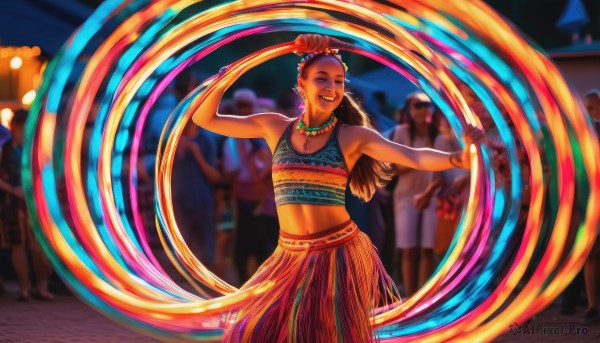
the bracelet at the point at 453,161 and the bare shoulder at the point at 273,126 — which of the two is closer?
the bracelet at the point at 453,161

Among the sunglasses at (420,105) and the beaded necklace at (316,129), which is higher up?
the sunglasses at (420,105)

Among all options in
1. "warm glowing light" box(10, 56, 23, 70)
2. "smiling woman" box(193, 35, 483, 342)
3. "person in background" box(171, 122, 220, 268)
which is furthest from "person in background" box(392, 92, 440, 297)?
"warm glowing light" box(10, 56, 23, 70)

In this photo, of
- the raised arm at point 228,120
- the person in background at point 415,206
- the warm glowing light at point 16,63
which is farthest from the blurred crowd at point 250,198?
the raised arm at point 228,120

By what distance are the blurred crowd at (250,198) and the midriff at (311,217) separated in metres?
3.09

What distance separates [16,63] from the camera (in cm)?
1176

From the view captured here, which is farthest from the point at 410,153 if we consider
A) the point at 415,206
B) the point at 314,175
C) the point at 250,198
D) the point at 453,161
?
the point at 250,198

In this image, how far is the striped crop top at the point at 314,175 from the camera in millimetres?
5383

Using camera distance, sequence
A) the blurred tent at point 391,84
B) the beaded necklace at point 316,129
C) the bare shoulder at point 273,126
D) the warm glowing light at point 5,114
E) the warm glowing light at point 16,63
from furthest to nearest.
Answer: the warm glowing light at point 16,63 → the warm glowing light at point 5,114 → the blurred tent at point 391,84 → the bare shoulder at point 273,126 → the beaded necklace at point 316,129

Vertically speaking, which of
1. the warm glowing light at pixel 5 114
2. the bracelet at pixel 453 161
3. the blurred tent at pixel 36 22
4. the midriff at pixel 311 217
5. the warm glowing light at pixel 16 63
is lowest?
the midriff at pixel 311 217

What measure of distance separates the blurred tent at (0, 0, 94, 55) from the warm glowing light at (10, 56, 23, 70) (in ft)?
0.62

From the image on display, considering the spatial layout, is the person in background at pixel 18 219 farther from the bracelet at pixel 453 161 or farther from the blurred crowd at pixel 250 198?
Answer: the bracelet at pixel 453 161

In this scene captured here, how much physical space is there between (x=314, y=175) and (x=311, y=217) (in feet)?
0.65

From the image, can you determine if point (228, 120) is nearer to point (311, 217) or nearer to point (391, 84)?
point (311, 217)

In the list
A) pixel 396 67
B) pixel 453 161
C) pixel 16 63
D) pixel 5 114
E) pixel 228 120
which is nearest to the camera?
pixel 453 161
